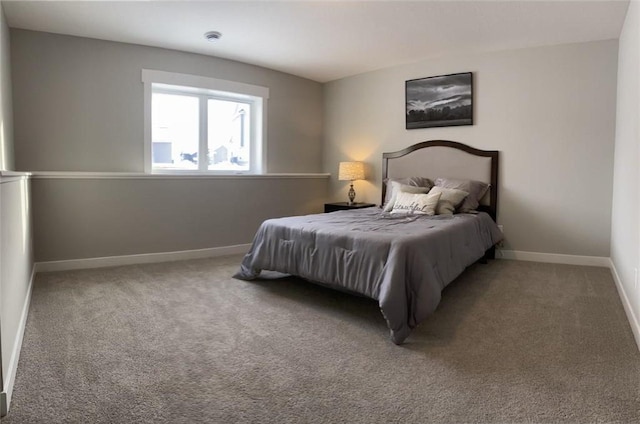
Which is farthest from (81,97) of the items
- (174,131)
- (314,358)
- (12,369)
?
(314,358)

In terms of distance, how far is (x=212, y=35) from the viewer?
4020 mm

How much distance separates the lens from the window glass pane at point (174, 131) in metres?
4.61

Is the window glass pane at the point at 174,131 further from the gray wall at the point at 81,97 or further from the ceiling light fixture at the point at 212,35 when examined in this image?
the ceiling light fixture at the point at 212,35

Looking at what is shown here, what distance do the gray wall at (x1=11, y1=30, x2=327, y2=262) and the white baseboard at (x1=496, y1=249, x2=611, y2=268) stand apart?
3.05m

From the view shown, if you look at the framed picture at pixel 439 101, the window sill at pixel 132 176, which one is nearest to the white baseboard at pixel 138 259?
the window sill at pixel 132 176

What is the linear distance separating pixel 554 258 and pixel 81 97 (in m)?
5.19

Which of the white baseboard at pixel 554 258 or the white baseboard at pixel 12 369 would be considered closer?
the white baseboard at pixel 12 369

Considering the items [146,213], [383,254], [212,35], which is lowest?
[383,254]

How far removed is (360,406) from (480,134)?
3.83 meters

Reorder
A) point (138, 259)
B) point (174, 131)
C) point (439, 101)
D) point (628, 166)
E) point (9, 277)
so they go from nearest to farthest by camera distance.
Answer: point (9, 277), point (628, 166), point (138, 259), point (174, 131), point (439, 101)

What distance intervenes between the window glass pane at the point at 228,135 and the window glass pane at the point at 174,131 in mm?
209

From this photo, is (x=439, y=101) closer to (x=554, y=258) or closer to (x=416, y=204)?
(x=416, y=204)

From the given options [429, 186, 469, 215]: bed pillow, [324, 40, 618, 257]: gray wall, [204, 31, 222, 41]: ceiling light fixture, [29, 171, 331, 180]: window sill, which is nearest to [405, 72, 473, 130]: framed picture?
[324, 40, 618, 257]: gray wall

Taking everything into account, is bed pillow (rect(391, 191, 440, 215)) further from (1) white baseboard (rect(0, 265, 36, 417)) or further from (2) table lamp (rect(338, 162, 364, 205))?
(1) white baseboard (rect(0, 265, 36, 417))
